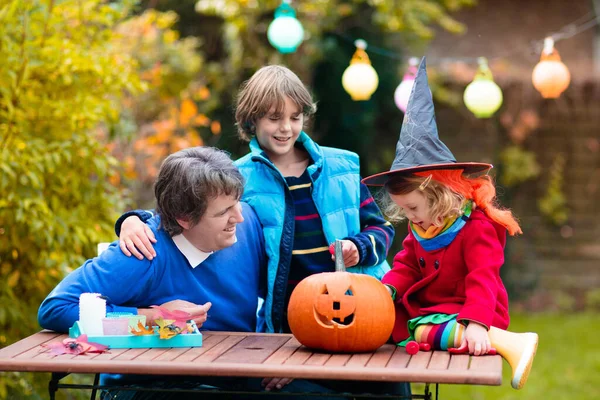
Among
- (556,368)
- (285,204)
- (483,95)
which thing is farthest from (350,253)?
→ (556,368)

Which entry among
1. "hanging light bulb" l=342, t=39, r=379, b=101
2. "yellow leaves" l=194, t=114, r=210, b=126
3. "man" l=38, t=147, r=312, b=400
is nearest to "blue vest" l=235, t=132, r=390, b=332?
"man" l=38, t=147, r=312, b=400

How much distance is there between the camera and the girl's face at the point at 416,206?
258 cm

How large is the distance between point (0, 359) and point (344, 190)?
1.41 meters

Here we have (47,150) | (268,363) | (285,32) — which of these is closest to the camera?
(268,363)

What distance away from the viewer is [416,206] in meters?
2.59

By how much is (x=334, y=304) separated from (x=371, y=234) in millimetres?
687

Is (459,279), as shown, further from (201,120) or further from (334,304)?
(201,120)

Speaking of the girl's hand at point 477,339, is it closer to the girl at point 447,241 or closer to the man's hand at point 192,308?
the girl at point 447,241

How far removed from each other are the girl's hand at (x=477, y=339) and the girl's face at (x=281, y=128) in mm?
1062

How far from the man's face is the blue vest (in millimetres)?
316

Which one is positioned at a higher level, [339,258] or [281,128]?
[281,128]

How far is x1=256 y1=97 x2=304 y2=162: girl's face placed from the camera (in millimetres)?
3096

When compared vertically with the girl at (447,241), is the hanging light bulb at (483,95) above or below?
above

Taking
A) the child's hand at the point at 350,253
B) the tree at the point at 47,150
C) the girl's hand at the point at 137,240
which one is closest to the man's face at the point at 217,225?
the girl's hand at the point at 137,240
